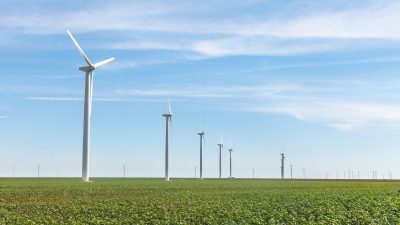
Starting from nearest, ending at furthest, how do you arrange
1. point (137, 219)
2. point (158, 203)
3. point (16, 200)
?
point (137, 219) → point (158, 203) → point (16, 200)

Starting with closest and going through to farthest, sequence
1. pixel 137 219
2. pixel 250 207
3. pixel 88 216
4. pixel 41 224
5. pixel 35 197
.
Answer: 1. pixel 41 224
2. pixel 137 219
3. pixel 88 216
4. pixel 250 207
5. pixel 35 197

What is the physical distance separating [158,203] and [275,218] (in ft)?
40.9

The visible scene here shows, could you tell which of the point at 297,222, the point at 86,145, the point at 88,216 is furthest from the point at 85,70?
the point at 297,222

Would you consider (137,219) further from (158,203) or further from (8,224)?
(158,203)

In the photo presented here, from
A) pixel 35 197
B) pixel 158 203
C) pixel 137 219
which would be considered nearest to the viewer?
pixel 137 219

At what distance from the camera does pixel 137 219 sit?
3306 cm

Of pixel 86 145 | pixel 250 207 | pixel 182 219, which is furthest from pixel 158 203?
pixel 86 145

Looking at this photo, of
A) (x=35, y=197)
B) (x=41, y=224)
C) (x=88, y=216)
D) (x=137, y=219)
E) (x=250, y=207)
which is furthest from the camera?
(x=35, y=197)

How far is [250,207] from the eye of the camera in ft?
129

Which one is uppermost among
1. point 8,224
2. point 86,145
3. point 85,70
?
point 85,70

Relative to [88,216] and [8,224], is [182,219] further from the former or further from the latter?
[8,224]

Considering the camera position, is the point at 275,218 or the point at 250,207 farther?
the point at 250,207

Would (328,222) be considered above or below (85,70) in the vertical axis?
below

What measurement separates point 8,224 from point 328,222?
18.0m
